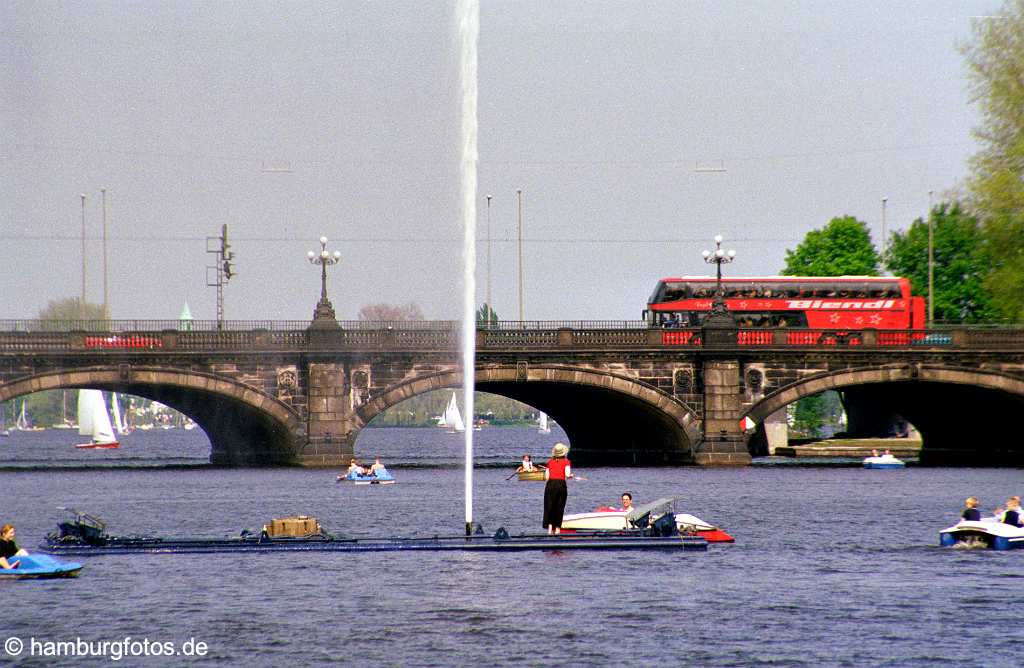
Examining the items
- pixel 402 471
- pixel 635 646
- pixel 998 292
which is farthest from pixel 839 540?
pixel 402 471

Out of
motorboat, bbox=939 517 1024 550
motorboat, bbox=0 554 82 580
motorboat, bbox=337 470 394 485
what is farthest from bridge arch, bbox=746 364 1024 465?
motorboat, bbox=0 554 82 580

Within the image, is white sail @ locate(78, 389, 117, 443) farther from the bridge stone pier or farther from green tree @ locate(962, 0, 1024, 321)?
green tree @ locate(962, 0, 1024, 321)

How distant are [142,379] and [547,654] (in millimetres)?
49072

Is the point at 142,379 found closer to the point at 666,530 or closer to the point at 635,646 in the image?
the point at 666,530

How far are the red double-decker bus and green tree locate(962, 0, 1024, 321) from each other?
15865 mm

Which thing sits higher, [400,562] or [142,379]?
[142,379]

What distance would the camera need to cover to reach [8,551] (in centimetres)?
3641

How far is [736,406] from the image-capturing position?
261 ft

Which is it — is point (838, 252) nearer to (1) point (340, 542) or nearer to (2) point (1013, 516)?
(2) point (1013, 516)

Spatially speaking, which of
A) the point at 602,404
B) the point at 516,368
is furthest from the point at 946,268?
the point at 516,368

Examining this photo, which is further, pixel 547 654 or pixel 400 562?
pixel 400 562

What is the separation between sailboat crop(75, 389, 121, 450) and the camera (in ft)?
479

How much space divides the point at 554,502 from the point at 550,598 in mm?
4658

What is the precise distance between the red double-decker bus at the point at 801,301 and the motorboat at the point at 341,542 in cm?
4625
